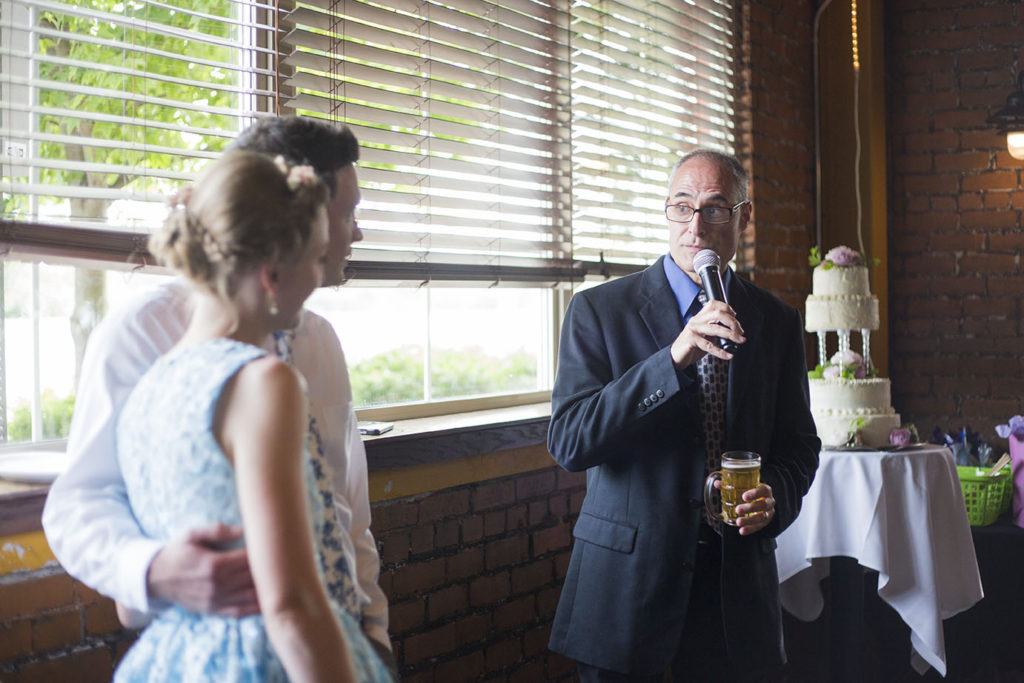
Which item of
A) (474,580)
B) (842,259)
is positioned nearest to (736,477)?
(474,580)

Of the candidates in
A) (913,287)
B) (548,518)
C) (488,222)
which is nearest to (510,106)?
(488,222)

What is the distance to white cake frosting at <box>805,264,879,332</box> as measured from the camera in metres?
3.42

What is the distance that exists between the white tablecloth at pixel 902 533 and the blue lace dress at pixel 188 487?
91.0 inches

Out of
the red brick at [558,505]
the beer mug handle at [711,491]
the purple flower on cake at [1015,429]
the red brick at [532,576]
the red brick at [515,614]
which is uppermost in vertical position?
the beer mug handle at [711,491]

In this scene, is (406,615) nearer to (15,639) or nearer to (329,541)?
(15,639)

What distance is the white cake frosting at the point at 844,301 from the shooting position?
3.42m

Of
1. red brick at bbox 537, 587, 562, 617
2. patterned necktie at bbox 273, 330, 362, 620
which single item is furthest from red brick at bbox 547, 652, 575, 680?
patterned necktie at bbox 273, 330, 362, 620

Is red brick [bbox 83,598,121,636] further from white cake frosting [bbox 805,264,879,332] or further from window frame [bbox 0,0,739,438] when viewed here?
white cake frosting [bbox 805,264,879,332]

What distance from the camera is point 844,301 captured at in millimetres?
3432

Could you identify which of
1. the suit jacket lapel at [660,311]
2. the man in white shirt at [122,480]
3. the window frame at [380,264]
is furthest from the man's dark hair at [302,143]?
the suit jacket lapel at [660,311]

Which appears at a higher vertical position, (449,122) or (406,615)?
(449,122)

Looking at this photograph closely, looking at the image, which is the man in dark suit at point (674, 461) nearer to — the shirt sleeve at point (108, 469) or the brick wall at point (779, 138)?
the shirt sleeve at point (108, 469)

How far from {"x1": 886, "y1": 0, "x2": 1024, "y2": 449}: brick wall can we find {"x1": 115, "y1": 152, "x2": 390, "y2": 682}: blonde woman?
4562 mm

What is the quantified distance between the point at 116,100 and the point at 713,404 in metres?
1.45
